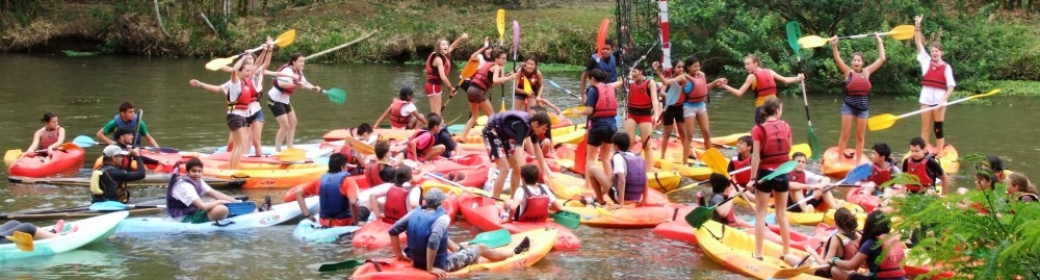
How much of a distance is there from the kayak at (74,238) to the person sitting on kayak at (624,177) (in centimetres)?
384

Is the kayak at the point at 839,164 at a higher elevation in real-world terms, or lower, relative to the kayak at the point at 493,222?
lower

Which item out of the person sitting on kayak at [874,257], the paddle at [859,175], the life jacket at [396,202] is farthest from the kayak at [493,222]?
the person sitting on kayak at [874,257]

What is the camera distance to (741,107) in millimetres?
19625

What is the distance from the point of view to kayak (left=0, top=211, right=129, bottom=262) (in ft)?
28.9

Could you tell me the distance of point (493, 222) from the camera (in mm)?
9930

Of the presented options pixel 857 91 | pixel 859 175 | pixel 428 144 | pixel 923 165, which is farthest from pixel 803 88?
pixel 428 144

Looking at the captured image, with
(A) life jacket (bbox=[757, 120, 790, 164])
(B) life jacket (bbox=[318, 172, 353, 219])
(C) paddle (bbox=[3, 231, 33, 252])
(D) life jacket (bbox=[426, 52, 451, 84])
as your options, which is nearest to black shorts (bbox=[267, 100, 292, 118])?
(D) life jacket (bbox=[426, 52, 451, 84])

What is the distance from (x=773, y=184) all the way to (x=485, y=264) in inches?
79.9

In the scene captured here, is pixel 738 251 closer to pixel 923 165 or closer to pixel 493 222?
pixel 493 222

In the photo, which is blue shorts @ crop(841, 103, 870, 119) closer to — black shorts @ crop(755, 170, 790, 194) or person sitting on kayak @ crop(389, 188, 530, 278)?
black shorts @ crop(755, 170, 790, 194)

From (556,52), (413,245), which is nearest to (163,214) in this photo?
(413,245)

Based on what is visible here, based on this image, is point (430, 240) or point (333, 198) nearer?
point (430, 240)

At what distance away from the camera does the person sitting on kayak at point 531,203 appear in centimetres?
970

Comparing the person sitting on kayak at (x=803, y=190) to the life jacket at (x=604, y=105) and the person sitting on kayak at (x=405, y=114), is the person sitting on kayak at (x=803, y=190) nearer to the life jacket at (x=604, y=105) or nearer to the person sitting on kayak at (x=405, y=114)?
the life jacket at (x=604, y=105)
